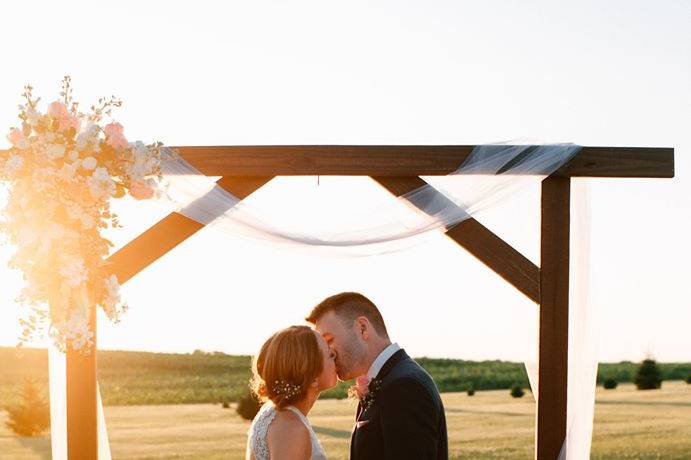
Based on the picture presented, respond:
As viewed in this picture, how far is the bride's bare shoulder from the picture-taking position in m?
3.84

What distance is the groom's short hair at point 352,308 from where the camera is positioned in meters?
4.10

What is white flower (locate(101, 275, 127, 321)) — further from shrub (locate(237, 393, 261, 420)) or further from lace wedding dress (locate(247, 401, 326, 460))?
shrub (locate(237, 393, 261, 420))

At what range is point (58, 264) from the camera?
457cm

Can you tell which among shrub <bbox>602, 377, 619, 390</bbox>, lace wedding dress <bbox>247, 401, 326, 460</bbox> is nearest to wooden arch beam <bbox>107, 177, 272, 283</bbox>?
lace wedding dress <bbox>247, 401, 326, 460</bbox>

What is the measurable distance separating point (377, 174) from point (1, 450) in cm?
1126

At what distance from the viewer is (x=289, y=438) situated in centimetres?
385

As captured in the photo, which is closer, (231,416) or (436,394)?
(436,394)

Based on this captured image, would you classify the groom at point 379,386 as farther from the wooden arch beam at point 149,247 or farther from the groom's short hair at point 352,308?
the wooden arch beam at point 149,247

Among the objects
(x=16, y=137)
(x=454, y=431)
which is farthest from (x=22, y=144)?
(x=454, y=431)

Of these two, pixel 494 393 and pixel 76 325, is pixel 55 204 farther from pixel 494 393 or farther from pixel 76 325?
pixel 494 393

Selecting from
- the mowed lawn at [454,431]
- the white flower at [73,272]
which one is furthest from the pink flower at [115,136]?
the mowed lawn at [454,431]

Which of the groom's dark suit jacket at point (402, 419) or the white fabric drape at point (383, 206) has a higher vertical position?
the white fabric drape at point (383, 206)

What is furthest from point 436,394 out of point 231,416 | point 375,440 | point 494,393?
point 494,393

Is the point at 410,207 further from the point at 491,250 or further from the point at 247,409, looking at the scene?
the point at 247,409
